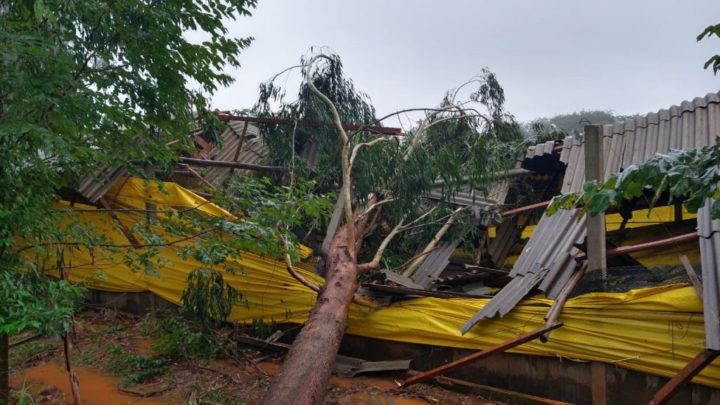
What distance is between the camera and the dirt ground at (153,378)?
5145 millimetres

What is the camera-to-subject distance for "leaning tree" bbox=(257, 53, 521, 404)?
240 inches

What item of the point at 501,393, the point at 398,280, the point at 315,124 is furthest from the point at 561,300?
the point at 315,124

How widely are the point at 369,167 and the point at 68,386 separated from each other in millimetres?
4595

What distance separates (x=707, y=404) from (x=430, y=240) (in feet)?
13.7

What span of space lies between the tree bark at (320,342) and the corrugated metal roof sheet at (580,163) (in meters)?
1.38

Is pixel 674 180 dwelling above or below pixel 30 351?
above

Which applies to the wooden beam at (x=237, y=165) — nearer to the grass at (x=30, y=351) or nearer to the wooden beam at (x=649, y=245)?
the grass at (x=30, y=351)

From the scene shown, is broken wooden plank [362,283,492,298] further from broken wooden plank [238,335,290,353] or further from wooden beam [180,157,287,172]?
wooden beam [180,157,287,172]

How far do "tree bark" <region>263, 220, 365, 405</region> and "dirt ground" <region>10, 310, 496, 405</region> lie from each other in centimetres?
83

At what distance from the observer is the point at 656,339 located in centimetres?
415

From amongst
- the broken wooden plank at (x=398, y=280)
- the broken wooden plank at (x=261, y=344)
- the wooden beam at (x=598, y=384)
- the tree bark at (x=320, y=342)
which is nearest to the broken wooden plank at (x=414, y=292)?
the broken wooden plank at (x=398, y=280)

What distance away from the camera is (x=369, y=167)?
7121 mm

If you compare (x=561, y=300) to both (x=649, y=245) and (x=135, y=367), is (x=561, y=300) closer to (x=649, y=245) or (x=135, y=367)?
(x=649, y=245)

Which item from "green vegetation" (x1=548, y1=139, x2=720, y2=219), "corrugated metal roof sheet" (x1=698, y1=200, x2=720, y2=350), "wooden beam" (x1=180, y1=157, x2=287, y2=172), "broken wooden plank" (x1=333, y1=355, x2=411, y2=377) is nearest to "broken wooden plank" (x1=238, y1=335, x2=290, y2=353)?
"broken wooden plank" (x1=333, y1=355, x2=411, y2=377)
